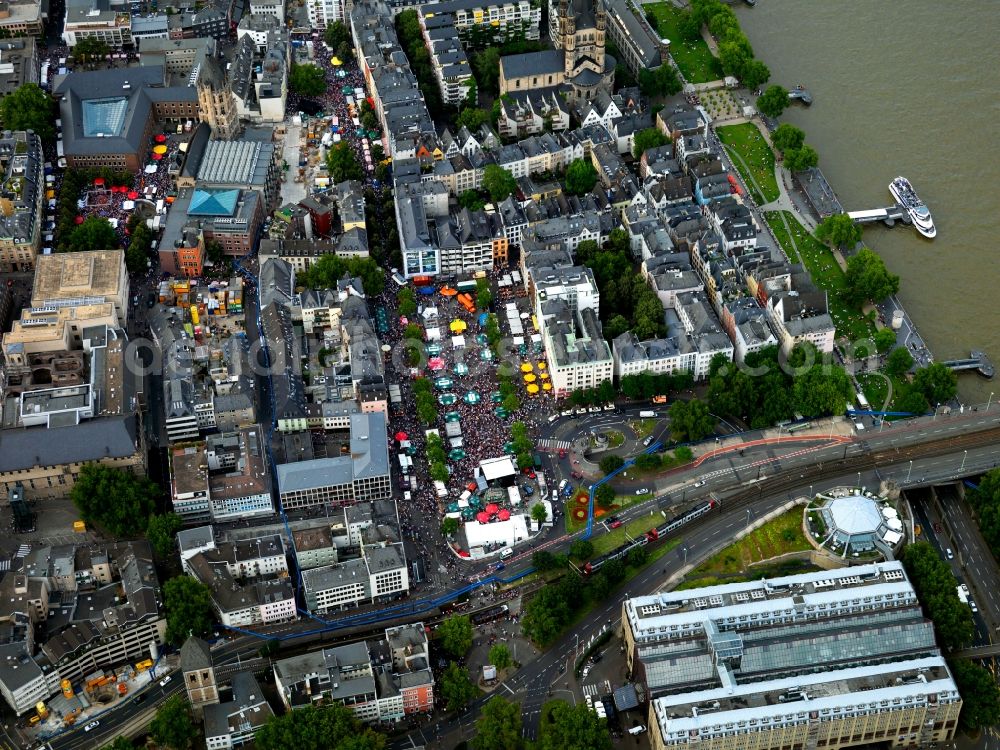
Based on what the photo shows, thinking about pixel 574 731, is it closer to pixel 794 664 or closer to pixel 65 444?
pixel 794 664

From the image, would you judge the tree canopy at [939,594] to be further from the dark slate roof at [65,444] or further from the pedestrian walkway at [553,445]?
the dark slate roof at [65,444]

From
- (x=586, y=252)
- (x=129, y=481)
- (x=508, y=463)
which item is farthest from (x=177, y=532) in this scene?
(x=586, y=252)

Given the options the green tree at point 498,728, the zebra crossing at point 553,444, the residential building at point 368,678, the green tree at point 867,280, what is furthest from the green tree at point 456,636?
the green tree at point 867,280

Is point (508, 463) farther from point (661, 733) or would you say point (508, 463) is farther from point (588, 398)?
point (661, 733)

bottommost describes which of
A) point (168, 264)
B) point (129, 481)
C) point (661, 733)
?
point (661, 733)

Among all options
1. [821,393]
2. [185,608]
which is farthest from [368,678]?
[821,393]

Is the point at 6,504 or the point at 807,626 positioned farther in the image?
the point at 6,504

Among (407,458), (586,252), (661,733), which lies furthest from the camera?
(586,252)
